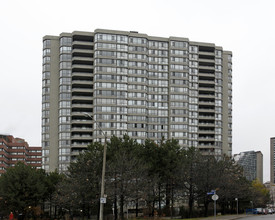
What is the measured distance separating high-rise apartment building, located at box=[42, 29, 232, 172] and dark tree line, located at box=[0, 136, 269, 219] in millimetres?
48734

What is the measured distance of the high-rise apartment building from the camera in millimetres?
120688

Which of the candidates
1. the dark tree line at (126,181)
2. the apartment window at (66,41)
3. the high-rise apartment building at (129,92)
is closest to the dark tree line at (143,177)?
the dark tree line at (126,181)

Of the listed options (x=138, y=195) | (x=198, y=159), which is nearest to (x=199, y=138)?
(x=198, y=159)

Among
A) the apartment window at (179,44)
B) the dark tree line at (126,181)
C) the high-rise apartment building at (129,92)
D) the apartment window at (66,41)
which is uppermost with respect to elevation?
the apartment window at (179,44)

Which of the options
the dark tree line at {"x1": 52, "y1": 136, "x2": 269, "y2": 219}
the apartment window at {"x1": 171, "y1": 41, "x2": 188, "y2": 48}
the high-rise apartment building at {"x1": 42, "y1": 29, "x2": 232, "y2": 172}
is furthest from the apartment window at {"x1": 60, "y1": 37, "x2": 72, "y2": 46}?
the dark tree line at {"x1": 52, "y1": 136, "x2": 269, "y2": 219}

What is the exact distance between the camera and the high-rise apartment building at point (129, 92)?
121m

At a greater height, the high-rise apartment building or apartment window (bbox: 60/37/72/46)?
apartment window (bbox: 60/37/72/46)

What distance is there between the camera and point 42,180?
69.9 metres

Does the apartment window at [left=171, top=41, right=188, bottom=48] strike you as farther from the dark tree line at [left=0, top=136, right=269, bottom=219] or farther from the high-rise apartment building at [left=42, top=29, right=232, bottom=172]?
the dark tree line at [left=0, top=136, right=269, bottom=219]

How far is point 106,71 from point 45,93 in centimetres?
1971

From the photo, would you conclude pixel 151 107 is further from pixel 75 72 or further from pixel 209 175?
pixel 209 175

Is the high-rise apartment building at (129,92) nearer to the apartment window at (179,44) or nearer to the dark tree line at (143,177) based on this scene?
the apartment window at (179,44)

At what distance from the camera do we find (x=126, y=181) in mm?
47594

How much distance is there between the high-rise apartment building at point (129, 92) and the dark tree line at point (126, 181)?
160 ft
